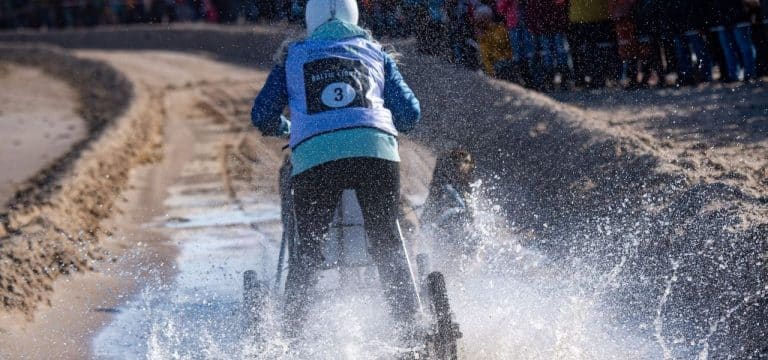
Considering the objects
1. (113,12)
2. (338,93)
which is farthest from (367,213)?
(113,12)

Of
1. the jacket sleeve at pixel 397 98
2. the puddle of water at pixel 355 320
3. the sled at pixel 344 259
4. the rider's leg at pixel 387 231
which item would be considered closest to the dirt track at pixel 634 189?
Answer: the puddle of water at pixel 355 320

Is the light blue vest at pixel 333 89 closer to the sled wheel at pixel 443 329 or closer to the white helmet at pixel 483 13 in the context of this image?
the sled wheel at pixel 443 329

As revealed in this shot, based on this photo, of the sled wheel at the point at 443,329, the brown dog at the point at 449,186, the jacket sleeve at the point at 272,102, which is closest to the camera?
the sled wheel at the point at 443,329

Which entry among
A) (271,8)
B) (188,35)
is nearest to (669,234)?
(271,8)

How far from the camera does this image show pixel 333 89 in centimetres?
634

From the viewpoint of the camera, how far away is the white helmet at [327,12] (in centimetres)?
688

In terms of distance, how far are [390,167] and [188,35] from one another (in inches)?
1273

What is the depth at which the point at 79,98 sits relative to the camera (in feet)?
93.7

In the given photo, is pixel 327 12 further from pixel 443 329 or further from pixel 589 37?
pixel 589 37

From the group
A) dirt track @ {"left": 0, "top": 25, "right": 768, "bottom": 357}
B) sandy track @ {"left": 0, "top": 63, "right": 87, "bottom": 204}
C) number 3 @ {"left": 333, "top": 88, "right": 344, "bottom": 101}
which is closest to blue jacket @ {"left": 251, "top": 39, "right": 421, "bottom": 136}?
number 3 @ {"left": 333, "top": 88, "right": 344, "bottom": 101}

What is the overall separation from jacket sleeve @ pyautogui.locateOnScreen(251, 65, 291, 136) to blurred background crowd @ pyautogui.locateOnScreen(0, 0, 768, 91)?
929 centimetres

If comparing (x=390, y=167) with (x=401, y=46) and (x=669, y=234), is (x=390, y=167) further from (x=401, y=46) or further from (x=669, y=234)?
(x=401, y=46)

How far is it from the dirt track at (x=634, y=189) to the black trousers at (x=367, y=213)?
4.90 ft

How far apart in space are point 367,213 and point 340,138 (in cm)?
47
